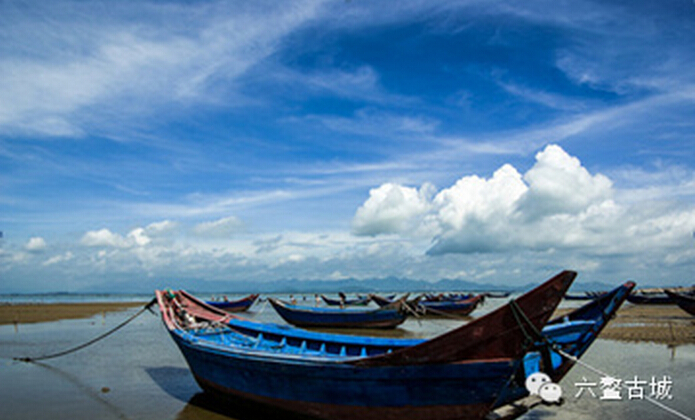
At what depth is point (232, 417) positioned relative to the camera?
1022 cm

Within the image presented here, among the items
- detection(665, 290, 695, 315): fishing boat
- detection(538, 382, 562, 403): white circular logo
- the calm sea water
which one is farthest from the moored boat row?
detection(665, 290, 695, 315): fishing boat

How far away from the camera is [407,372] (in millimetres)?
7520

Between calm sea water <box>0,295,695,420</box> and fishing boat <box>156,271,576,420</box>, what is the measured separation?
1460 millimetres

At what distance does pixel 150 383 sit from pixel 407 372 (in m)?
9.01

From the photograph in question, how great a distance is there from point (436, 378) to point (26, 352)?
1835 cm

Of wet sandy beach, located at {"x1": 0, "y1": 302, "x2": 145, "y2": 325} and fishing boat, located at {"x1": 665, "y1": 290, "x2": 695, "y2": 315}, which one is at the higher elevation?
fishing boat, located at {"x1": 665, "y1": 290, "x2": 695, "y2": 315}

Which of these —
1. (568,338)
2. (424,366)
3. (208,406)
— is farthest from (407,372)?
(208,406)

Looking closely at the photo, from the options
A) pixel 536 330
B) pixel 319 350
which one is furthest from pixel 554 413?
A: pixel 319 350

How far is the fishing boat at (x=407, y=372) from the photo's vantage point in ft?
23.4

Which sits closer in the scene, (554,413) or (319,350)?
(554,413)

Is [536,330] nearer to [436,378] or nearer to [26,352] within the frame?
[436,378]

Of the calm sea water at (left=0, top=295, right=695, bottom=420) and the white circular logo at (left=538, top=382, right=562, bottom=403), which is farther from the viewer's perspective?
the calm sea water at (left=0, top=295, right=695, bottom=420)

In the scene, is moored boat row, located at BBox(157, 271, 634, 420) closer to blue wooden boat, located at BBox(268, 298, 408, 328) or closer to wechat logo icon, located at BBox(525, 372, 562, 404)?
wechat logo icon, located at BBox(525, 372, 562, 404)

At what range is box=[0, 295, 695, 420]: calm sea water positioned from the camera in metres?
10.2
